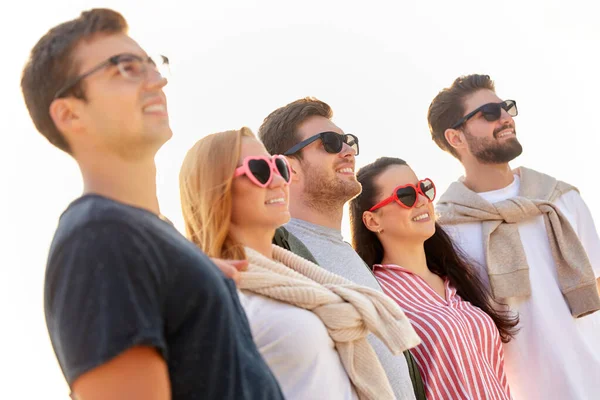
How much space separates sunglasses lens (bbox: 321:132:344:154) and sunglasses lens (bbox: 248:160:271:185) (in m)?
1.18

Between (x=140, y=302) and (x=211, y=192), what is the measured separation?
1548 millimetres

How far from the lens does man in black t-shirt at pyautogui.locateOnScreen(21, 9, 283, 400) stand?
172 centimetres

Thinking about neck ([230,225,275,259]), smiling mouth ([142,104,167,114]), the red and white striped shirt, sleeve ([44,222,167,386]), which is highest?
smiling mouth ([142,104,167,114])

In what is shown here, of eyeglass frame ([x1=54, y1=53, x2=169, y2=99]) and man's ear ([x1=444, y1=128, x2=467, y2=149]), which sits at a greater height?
eyeglass frame ([x1=54, y1=53, x2=169, y2=99])

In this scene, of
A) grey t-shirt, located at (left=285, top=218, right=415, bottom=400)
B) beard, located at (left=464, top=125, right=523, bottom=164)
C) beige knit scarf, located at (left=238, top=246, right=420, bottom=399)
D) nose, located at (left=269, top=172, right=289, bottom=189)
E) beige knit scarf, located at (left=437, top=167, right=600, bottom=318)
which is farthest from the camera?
beard, located at (left=464, top=125, right=523, bottom=164)

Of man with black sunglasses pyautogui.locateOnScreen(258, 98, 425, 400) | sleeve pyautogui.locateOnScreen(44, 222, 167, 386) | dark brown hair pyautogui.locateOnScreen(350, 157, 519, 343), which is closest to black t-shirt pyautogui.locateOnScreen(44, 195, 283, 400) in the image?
sleeve pyautogui.locateOnScreen(44, 222, 167, 386)

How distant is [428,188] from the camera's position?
481cm

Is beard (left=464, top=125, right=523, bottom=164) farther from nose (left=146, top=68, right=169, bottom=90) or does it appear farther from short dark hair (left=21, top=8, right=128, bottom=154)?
short dark hair (left=21, top=8, right=128, bottom=154)

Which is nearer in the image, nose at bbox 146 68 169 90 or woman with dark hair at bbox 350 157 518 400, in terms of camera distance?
nose at bbox 146 68 169 90

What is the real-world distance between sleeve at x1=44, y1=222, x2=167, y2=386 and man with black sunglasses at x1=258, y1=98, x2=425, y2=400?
7.20 feet

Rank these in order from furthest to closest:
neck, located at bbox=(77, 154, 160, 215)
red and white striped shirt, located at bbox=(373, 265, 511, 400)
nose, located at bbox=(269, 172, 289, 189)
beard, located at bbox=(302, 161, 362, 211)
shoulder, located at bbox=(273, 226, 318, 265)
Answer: beard, located at bbox=(302, 161, 362, 211) → red and white striped shirt, located at bbox=(373, 265, 511, 400) → shoulder, located at bbox=(273, 226, 318, 265) → nose, located at bbox=(269, 172, 289, 189) → neck, located at bbox=(77, 154, 160, 215)

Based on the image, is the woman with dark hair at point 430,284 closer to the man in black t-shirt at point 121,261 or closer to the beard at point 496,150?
the beard at point 496,150

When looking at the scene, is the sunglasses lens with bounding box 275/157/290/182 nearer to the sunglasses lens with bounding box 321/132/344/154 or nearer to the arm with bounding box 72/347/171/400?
the sunglasses lens with bounding box 321/132/344/154

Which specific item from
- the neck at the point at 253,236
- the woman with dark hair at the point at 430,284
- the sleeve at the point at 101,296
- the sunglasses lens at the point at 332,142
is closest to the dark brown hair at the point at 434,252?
the woman with dark hair at the point at 430,284
